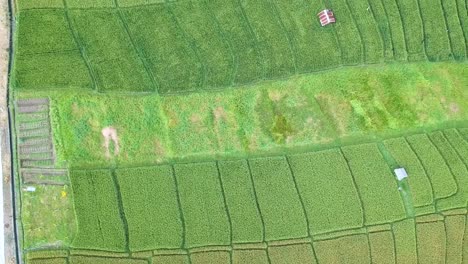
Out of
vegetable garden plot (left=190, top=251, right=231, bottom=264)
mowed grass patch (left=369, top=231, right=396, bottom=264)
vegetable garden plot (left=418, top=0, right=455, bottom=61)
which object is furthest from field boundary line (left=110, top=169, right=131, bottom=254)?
vegetable garden plot (left=418, top=0, right=455, bottom=61)

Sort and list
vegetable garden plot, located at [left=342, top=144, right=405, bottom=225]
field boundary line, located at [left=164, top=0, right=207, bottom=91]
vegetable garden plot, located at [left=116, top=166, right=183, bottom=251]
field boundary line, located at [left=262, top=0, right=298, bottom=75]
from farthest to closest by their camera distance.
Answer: field boundary line, located at [left=262, top=0, right=298, bottom=75] → vegetable garden plot, located at [left=342, top=144, right=405, bottom=225] → field boundary line, located at [left=164, top=0, right=207, bottom=91] → vegetable garden plot, located at [left=116, top=166, right=183, bottom=251]

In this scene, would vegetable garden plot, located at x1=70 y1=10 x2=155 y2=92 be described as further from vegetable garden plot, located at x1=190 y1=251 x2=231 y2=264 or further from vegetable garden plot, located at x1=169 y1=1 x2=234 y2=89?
vegetable garden plot, located at x1=190 y1=251 x2=231 y2=264

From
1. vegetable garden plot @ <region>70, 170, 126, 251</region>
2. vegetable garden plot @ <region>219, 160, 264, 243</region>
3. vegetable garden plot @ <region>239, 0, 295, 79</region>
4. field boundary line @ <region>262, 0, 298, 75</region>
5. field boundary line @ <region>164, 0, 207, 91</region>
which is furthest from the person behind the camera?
field boundary line @ <region>262, 0, 298, 75</region>

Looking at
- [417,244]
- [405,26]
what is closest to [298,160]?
[417,244]

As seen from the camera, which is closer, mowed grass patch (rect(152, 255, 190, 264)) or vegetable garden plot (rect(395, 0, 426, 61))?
mowed grass patch (rect(152, 255, 190, 264))

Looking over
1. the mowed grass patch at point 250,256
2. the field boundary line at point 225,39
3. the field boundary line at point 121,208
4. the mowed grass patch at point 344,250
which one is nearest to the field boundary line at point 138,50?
the field boundary line at point 225,39

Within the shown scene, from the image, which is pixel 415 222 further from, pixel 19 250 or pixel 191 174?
pixel 19 250

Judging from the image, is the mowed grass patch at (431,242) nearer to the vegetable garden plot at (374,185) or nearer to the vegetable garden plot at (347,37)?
the vegetable garden plot at (374,185)
